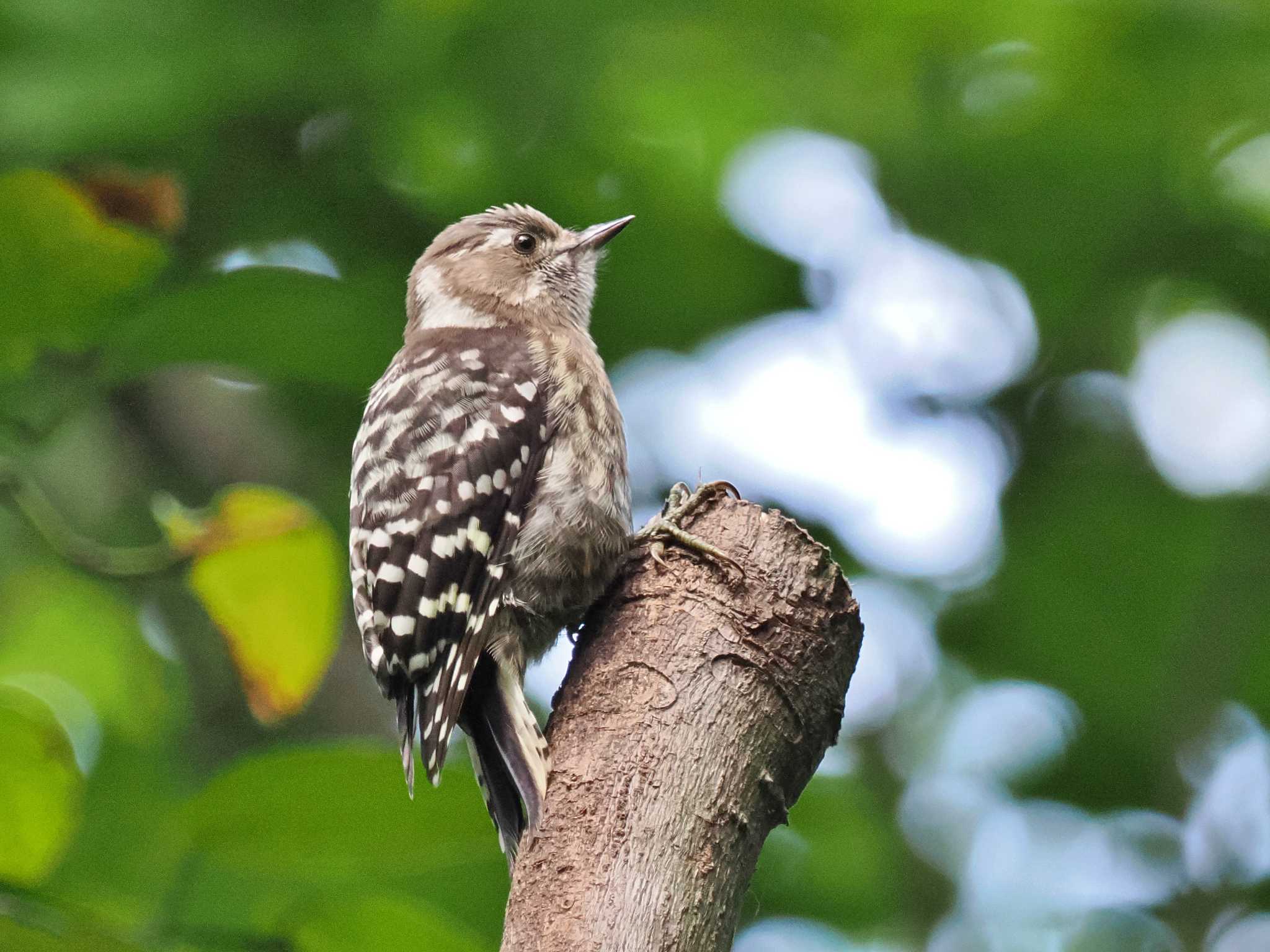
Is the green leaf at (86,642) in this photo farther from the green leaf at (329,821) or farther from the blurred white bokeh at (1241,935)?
the blurred white bokeh at (1241,935)

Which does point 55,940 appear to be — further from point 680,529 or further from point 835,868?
point 835,868

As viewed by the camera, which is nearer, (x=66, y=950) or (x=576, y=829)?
(x=66, y=950)

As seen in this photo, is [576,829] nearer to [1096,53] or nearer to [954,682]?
[1096,53]

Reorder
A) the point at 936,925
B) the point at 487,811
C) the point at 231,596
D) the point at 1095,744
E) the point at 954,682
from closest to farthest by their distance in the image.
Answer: the point at 487,811 → the point at 231,596 → the point at 936,925 → the point at 1095,744 → the point at 954,682

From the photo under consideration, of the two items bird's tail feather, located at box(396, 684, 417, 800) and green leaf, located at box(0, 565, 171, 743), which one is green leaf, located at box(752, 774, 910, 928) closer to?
bird's tail feather, located at box(396, 684, 417, 800)

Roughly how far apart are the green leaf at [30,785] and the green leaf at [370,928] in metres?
0.52

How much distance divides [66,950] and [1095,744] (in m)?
5.25

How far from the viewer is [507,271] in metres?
5.32

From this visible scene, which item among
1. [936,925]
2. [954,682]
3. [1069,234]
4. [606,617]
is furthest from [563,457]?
[954,682]

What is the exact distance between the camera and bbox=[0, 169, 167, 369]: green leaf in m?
3.11

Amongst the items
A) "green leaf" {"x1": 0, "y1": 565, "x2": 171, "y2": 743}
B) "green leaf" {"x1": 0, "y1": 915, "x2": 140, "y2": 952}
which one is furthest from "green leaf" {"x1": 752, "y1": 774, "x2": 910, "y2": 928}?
"green leaf" {"x1": 0, "y1": 915, "x2": 140, "y2": 952}

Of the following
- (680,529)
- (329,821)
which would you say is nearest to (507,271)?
(680,529)

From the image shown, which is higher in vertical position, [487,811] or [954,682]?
[954,682]

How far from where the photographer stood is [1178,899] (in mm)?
6332
